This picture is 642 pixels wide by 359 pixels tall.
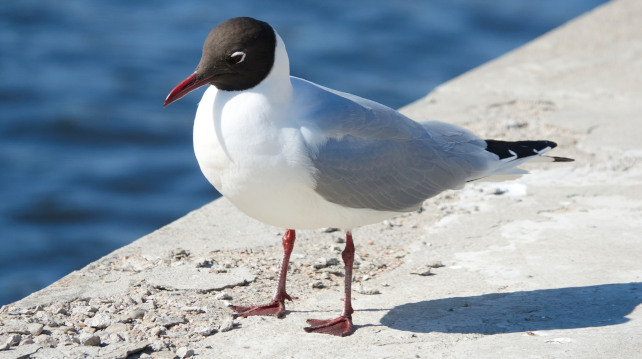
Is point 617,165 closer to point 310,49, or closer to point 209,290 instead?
point 209,290

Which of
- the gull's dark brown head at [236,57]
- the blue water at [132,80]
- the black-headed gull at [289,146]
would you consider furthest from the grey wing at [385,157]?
the blue water at [132,80]

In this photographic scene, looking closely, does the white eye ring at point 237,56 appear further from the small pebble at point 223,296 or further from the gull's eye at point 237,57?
the small pebble at point 223,296

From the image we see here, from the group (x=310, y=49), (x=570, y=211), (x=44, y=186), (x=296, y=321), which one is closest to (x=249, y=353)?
(x=296, y=321)

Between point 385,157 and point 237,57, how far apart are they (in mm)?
798

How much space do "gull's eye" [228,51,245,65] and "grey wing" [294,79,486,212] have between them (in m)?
0.38

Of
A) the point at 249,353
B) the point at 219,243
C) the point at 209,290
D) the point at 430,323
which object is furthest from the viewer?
the point at 219,243

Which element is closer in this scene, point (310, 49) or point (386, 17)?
point (310, 49)

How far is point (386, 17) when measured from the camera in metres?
12.4

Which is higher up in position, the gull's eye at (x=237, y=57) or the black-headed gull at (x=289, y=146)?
the gull's eye at (x=237, y=57)

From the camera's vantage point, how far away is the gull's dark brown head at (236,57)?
12.0 ft

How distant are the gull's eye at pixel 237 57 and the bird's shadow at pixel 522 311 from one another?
4.18ft

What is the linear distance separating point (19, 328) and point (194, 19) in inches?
331

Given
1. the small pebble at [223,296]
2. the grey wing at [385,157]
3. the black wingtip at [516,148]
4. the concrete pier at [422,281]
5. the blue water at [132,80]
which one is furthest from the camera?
the blue water at [132,80]

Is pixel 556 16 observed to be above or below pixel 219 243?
above
